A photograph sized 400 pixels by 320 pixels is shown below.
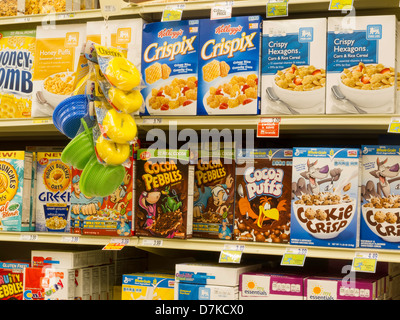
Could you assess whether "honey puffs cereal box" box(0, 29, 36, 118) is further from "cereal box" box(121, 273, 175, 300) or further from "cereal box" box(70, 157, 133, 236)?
"cereal box" box(121, 273, 175, 300)

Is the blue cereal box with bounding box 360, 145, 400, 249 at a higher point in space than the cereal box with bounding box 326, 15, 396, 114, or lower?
lower

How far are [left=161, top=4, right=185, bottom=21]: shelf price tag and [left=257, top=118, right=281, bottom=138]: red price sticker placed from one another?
2.08 feet

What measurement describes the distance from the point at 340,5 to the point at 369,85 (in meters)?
0.38

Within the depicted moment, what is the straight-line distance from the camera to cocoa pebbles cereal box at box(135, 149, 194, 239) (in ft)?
9.15

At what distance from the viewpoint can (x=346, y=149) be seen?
2594 millimetres

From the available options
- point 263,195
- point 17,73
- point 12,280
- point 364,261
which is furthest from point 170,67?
point 12,280

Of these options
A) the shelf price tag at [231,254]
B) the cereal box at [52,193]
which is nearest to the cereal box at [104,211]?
the cereal box at [52,193]

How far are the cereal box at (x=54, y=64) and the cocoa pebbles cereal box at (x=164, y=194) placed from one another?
0.54 meters

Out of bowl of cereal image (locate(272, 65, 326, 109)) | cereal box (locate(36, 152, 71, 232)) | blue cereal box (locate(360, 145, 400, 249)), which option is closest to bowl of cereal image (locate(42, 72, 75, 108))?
cereal box (locate(36, 152, 71, 232))

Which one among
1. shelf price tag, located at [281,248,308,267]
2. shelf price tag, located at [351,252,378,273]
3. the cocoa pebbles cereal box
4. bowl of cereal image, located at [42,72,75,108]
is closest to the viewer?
shelf price tag, located at [351,252,378,273]

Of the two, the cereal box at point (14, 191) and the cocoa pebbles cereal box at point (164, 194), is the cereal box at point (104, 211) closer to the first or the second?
the cocoa pebbles cereal box at point (164, 194)

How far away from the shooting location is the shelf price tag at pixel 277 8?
2.69 metres
